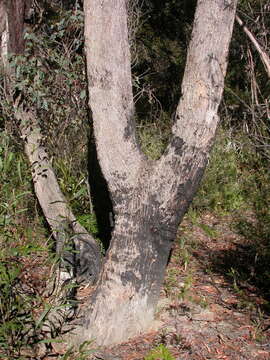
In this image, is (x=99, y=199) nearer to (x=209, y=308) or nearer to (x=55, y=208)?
(x=55, y=208)

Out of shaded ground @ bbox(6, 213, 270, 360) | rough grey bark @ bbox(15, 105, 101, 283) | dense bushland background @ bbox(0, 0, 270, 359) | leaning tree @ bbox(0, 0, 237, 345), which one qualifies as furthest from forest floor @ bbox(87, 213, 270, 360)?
rough grey bark @ bbox(15, 105, 101, 283)

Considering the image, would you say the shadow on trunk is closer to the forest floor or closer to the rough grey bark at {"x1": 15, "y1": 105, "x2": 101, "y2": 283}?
the rough grey bark at {"x1": 15, "y1": 105, "x2": 101, "y2": 283}

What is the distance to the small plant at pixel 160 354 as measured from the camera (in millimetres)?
4039

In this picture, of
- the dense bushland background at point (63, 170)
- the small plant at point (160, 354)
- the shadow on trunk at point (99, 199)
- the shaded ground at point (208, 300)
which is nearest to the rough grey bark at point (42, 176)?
the dense bushland background at point (63, 170)

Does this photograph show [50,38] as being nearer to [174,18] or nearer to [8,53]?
[8,53]

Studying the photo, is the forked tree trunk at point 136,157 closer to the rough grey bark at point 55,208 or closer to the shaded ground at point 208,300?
the shaded ground at point 208,300

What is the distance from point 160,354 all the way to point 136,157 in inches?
55.7

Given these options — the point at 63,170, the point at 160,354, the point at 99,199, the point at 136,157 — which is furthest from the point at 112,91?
the point at 99,199

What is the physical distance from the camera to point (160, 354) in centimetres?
408

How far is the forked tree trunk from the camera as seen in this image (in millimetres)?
3990

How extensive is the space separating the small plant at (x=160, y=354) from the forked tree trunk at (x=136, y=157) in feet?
0.94

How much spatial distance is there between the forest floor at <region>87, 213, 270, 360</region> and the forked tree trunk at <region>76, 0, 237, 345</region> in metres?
0.27

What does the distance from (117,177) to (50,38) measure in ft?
9.15

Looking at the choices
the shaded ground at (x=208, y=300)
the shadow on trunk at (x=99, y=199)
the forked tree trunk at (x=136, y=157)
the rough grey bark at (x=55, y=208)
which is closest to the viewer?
the forked tree trunk at (x=136, y=157)
